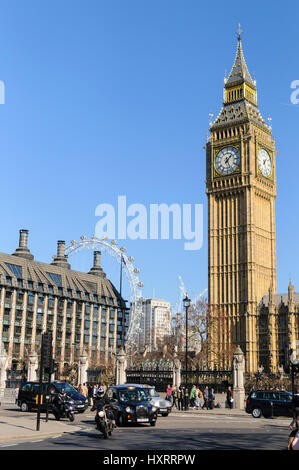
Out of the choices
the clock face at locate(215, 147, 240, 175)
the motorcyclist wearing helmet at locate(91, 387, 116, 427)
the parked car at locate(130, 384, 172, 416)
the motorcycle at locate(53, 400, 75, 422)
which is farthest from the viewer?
the clock face at locate(215, 147, 240, 175)

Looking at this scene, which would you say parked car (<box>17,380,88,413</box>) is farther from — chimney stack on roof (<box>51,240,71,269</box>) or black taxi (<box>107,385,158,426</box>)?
chimney stack on roof (<box>51,240,71,269</box>)

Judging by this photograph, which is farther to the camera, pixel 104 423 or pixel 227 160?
pixel 227 160

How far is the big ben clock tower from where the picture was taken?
106m

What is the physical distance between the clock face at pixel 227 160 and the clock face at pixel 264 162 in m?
4.24

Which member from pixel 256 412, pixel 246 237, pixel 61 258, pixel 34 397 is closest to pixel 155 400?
pixel 256 412

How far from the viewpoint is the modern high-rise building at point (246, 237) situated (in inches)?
4060

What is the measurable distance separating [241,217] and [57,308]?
42764mm

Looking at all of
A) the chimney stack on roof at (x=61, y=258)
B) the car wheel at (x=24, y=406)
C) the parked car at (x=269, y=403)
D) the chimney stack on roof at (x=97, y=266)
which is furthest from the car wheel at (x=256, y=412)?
the chimney stack on roof at (x=97, y=266)

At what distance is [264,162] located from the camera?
113125mm

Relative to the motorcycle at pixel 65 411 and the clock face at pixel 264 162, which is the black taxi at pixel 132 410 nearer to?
the motorcycle at pixel 65 411

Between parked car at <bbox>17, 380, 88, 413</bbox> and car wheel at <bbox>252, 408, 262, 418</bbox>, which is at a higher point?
parked car at <bbox>17, 380, 88, 413</bbox>

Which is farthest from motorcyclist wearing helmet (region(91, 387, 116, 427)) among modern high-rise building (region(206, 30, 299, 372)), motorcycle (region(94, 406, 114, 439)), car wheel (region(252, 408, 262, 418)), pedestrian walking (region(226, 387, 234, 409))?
modern high-rise building (region(206, 30, 299, 372))

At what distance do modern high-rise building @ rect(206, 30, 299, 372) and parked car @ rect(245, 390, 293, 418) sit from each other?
6543 cm

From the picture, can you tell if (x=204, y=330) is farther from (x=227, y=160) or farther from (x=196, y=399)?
(x=227, y=160)
